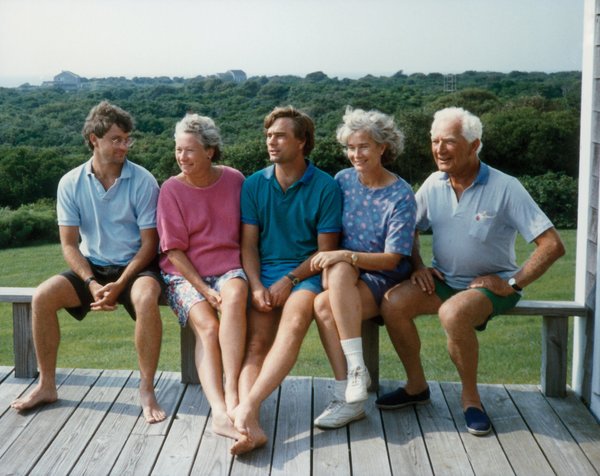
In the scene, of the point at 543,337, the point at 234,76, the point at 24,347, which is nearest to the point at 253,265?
the point at 24,347

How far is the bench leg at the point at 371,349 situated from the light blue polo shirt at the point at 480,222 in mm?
360

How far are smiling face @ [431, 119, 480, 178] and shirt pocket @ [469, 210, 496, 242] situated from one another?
0.62ft

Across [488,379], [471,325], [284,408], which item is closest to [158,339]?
[284,408]

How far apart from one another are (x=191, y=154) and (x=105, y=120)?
0.39 m

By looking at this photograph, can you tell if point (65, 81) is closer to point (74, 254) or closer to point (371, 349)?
point (74, 254)

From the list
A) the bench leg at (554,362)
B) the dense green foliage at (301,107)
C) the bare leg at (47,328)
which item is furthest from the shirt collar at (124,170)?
the dense green foliage at (301,107)

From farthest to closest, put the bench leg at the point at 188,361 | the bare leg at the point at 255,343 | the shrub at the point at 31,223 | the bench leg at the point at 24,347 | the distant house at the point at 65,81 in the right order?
the distant house at the point at 65,81 → the shrub at the point at 31,223 → the bench leg at the point at 24,347 → the bench leg at the point at 188,361 → the bare leg at the point at 255,343

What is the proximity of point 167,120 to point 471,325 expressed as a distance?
5.86 metres

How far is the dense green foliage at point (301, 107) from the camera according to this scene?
8.04 metres

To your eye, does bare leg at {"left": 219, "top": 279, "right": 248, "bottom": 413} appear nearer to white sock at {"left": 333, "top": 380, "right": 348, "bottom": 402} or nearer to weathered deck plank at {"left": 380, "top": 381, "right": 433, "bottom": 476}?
white sock at {"left": 333, "top": 380, "right": 348, "bottom": 402}

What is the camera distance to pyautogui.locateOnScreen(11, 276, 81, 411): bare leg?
314 cm

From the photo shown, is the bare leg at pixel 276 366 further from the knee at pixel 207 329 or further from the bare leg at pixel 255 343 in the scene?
the knee at pixel 207 329

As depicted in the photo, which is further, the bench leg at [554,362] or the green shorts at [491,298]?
the bench leg at [554,362]

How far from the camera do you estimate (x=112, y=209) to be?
325 cm
